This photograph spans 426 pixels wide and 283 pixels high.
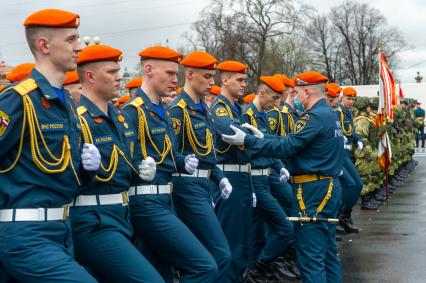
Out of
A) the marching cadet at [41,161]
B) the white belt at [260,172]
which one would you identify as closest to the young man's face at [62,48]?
the marching cadet at [41,161]

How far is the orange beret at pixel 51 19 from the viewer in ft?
13.0

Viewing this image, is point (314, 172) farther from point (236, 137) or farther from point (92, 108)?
point (92, 108)

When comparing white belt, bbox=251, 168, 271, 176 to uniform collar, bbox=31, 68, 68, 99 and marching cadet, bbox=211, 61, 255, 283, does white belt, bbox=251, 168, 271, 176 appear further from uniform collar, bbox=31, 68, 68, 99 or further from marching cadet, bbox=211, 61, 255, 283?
uniform collar, bbox=31, 68, 68, 99

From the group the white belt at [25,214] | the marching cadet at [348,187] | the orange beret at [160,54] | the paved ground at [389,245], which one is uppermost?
the orange beret at [160,54]

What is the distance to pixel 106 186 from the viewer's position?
14.9ft

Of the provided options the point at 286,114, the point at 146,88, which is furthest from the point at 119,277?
the point at 286,114

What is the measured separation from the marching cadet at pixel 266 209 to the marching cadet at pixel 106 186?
8.86 ft

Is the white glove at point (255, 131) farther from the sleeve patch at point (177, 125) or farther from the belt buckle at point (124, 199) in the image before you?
the belt buckle at point (124, 199)

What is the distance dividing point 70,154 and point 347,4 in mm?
61089

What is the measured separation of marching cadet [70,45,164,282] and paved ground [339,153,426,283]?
3.71 meters

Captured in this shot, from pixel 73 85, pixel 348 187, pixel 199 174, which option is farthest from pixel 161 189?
pixel 348 187

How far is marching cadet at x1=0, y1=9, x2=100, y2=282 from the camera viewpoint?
3697mm

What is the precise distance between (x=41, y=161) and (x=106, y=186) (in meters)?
0.79

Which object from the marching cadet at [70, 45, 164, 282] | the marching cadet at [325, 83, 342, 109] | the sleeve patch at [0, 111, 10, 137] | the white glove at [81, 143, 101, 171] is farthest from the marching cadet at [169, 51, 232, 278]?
the marching cadet at [325, 83, 342, 109]
